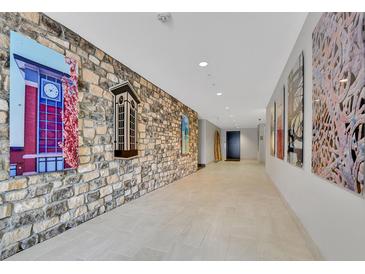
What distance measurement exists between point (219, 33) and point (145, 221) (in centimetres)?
263

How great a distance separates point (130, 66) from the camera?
3.30m

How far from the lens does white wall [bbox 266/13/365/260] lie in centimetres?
114

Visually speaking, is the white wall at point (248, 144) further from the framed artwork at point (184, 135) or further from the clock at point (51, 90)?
the clock at point (51, 90)

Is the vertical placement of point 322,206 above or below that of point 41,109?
below

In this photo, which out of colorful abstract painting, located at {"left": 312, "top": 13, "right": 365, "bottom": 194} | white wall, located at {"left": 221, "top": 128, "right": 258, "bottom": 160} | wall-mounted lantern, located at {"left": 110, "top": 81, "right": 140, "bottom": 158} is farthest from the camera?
white wall, located at {"left": 221, "top": 128, "right": 258, "bottom": 160}

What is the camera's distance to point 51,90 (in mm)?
2035

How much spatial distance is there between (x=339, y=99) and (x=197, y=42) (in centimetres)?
176

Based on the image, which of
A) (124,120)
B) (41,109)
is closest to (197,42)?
(124,120)

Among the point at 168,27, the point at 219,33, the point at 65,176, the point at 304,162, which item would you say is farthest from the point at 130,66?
the point at 304,162

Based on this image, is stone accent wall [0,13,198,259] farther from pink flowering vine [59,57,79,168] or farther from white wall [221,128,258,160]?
white wall [221,128,258,160]

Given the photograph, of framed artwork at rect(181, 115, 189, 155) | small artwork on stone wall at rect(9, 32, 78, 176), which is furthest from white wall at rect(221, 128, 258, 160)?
small artwork on stone wall at rect(9, 32, 78, 176)

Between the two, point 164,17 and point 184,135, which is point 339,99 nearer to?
point 164,17

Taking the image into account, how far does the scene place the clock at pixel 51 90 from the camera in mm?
1983

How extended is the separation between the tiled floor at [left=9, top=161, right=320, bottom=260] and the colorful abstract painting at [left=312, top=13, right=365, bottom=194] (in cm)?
91
